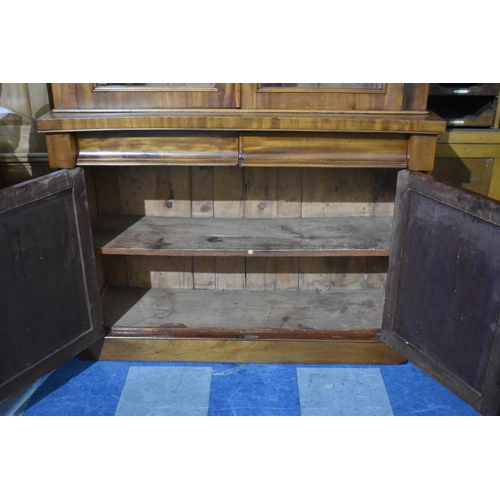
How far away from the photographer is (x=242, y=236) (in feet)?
8.11

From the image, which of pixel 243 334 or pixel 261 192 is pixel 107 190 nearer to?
pixel 261 192

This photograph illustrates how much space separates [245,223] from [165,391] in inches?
34.0

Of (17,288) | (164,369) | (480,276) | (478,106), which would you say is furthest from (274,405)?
(478,106)

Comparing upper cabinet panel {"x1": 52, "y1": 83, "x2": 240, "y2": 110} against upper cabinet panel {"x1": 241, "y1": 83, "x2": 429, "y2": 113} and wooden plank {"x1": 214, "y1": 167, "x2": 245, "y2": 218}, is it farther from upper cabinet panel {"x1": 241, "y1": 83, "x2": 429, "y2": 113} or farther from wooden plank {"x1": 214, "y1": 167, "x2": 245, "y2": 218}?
wooden plank {"x1": 214, "y1": 167, "x2": 245, "y2": 218}

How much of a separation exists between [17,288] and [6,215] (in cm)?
28

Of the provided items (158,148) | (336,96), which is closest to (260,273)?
(158,148)

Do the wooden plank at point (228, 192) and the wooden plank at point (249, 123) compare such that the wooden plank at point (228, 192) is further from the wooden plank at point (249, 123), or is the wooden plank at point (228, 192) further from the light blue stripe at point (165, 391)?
the light blue stripe at point (165, 391)

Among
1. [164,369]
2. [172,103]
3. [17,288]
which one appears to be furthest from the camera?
[164,369]

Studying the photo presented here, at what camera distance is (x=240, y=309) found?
8.68ft

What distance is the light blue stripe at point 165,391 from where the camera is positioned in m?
2.19

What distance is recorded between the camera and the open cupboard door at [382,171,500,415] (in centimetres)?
183

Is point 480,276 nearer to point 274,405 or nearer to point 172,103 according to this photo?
point 274,405

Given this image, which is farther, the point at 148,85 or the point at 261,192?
the point at 261,192

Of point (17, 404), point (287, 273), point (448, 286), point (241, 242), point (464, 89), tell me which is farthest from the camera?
point (287, 273)
